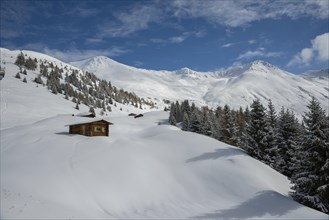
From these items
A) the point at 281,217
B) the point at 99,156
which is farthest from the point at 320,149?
the point at 99,156

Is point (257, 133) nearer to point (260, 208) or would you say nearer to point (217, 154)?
point (217, 154)

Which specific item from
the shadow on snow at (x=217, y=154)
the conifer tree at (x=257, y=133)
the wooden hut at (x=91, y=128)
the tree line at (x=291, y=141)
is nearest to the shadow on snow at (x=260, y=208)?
the tree line at (x=291, y=141)

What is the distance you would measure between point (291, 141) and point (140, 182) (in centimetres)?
1834

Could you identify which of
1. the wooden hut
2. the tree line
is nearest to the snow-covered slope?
the tree line

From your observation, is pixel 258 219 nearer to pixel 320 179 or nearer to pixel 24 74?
pixel 320 179

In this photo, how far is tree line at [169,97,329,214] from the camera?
2750cm

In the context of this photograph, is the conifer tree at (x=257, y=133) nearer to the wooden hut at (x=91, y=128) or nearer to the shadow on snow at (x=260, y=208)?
the shadow on snow at (x=260, y=208)

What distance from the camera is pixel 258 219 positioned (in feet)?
81.3

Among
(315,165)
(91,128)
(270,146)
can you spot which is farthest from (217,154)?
(91,128)

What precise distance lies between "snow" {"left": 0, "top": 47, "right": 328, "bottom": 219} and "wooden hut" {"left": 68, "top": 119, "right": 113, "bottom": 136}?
24.1ft

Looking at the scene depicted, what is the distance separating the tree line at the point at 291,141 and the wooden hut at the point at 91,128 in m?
21.3

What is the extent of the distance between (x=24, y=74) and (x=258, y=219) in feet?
611

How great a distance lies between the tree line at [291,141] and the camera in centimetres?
2750

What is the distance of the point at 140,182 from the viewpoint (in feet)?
107
